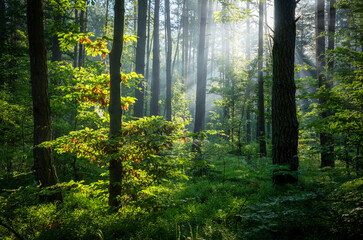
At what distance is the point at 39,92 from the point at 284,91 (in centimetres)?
605

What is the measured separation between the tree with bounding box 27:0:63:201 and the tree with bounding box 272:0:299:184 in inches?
226

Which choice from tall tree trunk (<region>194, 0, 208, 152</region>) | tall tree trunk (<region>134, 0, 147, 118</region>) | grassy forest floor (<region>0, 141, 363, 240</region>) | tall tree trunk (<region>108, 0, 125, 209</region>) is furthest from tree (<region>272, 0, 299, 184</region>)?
tall tree trunk (<region>134, 0, 147, 118</region>)

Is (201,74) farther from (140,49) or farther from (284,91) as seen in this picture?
(284,91)

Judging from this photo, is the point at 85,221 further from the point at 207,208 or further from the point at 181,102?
the point at 181,102

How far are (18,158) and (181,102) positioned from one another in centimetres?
1530

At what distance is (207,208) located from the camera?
4.04 meters

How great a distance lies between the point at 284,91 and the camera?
4516 mm

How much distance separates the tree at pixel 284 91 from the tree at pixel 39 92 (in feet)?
18.8

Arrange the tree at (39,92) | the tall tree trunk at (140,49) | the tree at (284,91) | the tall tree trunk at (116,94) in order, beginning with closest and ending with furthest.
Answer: the tall tree trunk at (116,94)
the tree at (39,92)
the tree at (284,91)
the tall tree trunk at (140,49)

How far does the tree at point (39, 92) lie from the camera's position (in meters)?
4.15

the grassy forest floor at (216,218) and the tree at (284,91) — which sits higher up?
the tree at (284,91)

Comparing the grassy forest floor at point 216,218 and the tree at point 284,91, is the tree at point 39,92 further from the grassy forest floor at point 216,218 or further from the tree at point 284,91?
the tree at point 284,91

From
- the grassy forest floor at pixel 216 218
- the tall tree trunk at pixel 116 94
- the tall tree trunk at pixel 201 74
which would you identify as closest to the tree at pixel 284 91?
the grassy forest floor at pixel 216 218

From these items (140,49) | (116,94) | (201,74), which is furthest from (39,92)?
(201,74)
